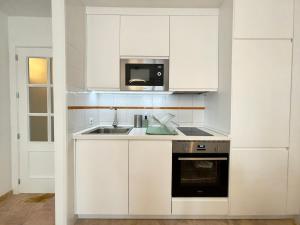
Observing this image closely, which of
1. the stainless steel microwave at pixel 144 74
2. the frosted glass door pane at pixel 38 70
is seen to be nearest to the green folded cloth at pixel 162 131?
the stainless steel microwave at pixel 144 74

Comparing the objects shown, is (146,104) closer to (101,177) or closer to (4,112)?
(101,177)

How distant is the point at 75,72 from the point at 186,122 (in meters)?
1.57

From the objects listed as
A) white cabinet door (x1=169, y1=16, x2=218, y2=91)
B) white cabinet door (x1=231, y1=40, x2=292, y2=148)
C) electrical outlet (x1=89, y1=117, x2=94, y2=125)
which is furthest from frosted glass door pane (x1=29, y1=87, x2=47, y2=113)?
white cabinet door (x1=231, y1=40, x2=292, y2=148)

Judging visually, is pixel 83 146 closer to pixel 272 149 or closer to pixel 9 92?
pixel 9 92

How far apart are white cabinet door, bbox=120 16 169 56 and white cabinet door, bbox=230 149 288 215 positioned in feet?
4.59

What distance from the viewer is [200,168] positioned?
77.0 inches

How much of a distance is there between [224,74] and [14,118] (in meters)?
2.71

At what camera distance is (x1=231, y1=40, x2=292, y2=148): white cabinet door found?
6.13 ft

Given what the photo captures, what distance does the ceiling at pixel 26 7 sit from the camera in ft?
7.06

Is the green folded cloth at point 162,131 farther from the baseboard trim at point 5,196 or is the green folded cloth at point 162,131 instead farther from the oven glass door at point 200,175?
the baseboard trim at point 5,196

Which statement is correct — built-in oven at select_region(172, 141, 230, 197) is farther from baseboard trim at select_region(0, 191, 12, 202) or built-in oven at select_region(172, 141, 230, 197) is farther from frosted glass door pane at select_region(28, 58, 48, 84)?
baseboard trim at select_region(0, 191, 12, 202)

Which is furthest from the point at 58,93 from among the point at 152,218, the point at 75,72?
the point at 152,218

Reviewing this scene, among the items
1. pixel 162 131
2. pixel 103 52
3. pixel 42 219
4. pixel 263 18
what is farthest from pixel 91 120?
pixel 263 18

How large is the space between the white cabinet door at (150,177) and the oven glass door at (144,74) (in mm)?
707
